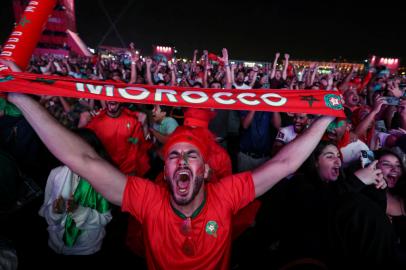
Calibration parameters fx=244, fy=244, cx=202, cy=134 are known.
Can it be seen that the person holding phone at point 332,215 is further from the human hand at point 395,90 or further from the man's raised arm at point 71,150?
the human hand at point 395,90

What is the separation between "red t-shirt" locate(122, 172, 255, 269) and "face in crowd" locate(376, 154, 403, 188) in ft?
5.26

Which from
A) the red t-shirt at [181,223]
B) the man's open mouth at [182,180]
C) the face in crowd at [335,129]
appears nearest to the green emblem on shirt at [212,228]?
the red t-shirt at [181,223]

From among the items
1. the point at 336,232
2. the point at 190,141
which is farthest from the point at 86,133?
the point at 336,232

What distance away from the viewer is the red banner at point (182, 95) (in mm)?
1839

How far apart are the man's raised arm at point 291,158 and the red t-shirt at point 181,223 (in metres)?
0.12

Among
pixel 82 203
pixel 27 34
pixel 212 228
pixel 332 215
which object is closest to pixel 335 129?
pixel 332 215

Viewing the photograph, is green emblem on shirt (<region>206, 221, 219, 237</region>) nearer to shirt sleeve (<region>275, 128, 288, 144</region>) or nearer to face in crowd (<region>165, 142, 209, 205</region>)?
face in crowd (<region>165, 142, 209, 205</region>)

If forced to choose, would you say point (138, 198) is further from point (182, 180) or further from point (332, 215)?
point (332, 215)

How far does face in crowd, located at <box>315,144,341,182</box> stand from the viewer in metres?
2.89

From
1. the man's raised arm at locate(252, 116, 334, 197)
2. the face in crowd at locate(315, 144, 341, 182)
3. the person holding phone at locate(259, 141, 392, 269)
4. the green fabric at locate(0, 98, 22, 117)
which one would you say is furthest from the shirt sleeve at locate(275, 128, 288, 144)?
the green fabric at locate(0, 98, 22, 117)

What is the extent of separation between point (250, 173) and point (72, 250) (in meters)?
1.98

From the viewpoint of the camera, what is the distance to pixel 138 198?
82.3 inches

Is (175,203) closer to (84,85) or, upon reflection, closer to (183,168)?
(183,168)

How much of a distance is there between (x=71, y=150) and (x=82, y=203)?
0.91 metres
